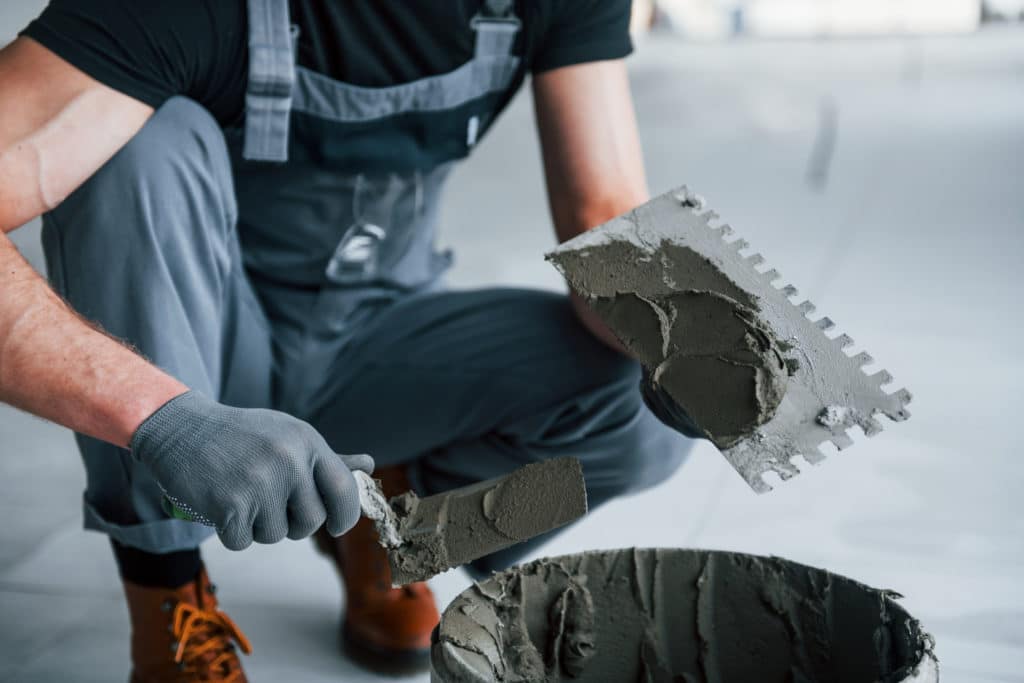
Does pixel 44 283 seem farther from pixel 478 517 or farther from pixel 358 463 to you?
pixel 478 517

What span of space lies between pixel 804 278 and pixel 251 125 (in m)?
2.37

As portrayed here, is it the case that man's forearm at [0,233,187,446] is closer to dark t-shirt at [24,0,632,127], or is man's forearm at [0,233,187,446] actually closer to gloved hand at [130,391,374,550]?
gloved hand at [130,391,374,550]

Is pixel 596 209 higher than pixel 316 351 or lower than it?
higher

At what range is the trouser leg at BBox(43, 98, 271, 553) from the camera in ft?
4.27

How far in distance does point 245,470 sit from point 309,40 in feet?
2.18

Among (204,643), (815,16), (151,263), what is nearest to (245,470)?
(151,263)

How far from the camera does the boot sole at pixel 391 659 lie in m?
1.64

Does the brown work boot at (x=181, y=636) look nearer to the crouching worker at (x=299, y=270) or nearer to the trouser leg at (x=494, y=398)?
the crouching worker at (x=299, y=270)

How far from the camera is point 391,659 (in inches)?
64.9

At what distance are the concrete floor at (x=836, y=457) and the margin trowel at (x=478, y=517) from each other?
1.90 ft

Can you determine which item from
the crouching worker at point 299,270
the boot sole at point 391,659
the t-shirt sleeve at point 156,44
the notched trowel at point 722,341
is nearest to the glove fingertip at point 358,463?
the crouching worker at point 299,270

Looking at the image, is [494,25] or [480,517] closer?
[480,517]

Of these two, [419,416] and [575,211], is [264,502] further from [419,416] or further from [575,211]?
[575,211]

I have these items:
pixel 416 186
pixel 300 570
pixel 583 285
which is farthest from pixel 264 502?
pixel 300 570
